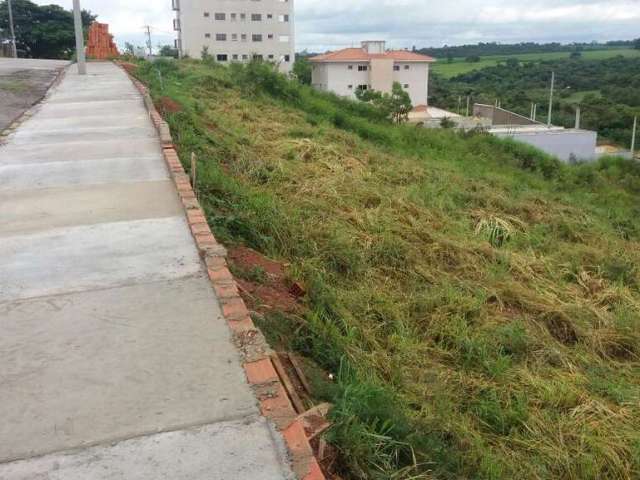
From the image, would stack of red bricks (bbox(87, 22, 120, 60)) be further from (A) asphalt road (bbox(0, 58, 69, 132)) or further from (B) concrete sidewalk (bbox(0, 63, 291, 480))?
(B) concrete sidewalk (bbox(0, 63, 291, 480))

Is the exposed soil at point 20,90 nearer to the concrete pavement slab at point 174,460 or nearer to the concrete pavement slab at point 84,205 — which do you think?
the concrete pavement slab at point 84,205

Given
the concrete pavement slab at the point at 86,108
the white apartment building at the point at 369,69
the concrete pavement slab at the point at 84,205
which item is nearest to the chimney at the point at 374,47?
the white apartment building at the point at 369,69

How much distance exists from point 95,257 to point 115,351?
1.42 metres

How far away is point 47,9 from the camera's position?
3994cm

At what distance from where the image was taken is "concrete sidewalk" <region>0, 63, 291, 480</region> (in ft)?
7.70

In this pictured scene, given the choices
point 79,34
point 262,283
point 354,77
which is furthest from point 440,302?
point 354,77

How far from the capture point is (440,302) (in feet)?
17.1

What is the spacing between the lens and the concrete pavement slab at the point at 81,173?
632 centimetres

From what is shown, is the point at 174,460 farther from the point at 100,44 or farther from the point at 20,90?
the point at 100,44

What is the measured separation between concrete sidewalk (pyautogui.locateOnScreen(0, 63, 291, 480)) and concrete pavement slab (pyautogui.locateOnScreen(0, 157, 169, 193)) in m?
0.21

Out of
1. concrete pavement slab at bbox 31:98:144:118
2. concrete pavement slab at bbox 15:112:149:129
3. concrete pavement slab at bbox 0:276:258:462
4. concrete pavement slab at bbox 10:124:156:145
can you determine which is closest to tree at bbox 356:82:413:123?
concrete pavement slab at bbox 31:98:144:118

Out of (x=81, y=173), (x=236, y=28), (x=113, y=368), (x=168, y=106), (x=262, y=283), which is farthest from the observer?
(x=236, y=28)

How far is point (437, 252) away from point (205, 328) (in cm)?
384

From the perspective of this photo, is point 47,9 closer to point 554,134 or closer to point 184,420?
point 554,134
